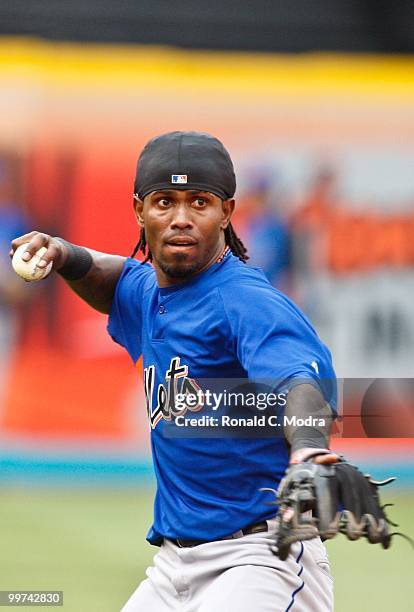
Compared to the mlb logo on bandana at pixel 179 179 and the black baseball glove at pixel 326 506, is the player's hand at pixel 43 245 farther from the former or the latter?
the black baseball glove at pixel 326 506

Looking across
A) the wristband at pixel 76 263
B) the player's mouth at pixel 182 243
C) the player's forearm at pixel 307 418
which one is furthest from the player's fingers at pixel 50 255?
the player's forearm at pixel 307 418

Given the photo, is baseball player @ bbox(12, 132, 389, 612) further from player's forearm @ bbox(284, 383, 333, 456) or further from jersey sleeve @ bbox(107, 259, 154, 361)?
jersey sleeve @ bbox(107, 259, 154, 361)

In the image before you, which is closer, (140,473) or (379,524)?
(379,524)

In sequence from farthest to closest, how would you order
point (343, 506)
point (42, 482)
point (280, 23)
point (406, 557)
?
point (280, 23) < point (42, 482) < point (406, 557) < point (343, 506)

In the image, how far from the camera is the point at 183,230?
331cm

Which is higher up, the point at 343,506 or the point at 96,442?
the point at 96,442

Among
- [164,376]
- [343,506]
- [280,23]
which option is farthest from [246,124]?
[343,506]

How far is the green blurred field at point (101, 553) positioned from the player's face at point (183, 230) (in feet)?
8.39

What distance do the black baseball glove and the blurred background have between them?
5075mm

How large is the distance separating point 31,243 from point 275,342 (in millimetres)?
1035

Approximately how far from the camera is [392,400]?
26.0 ft

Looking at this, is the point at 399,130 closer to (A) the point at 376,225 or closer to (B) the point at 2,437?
(A) the point at 376,225

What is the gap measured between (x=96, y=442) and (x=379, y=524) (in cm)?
538


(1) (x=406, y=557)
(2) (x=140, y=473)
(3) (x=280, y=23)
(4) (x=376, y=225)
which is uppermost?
(3) (x=280, y=23)
